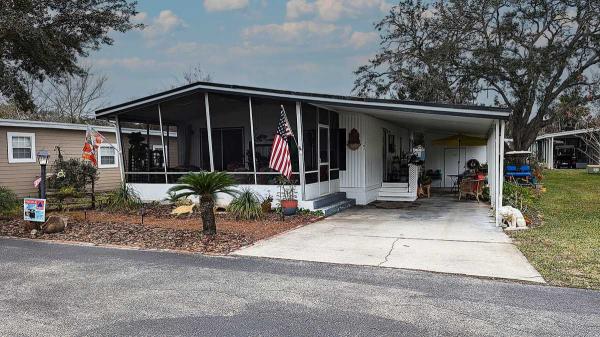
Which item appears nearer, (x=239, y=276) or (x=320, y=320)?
(x=320, y=320)

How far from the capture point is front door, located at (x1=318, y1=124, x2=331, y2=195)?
1254cm

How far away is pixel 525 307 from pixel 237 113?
1016 cm

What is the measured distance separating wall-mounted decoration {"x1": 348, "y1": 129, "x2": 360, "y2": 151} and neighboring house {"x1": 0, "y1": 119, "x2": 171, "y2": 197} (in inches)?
228

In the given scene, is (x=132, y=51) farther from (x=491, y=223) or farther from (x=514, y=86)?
(x=491, y=223)

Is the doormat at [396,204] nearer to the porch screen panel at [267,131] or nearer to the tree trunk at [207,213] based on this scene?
the porch screen panel at [267,131]

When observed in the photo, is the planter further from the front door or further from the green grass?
the green grass

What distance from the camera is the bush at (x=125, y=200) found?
12.8 m

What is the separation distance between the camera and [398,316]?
169 inches

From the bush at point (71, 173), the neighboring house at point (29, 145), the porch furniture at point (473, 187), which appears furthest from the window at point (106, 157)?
the porch furniture at point (473, 187)

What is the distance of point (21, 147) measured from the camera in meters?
16.4

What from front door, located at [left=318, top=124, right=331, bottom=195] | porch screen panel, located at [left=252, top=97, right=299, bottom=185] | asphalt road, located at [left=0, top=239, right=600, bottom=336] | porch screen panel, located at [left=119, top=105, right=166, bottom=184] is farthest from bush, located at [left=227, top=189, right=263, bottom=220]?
asphalt road, located at [left=0, top=239, right=600, bottom=336]

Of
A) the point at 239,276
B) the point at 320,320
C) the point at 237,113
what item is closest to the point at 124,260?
the point at 239,276

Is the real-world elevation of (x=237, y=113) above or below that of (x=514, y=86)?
below

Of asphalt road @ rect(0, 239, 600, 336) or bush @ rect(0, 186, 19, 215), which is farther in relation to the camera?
bush @ rect(0, 186, 19, 215)
